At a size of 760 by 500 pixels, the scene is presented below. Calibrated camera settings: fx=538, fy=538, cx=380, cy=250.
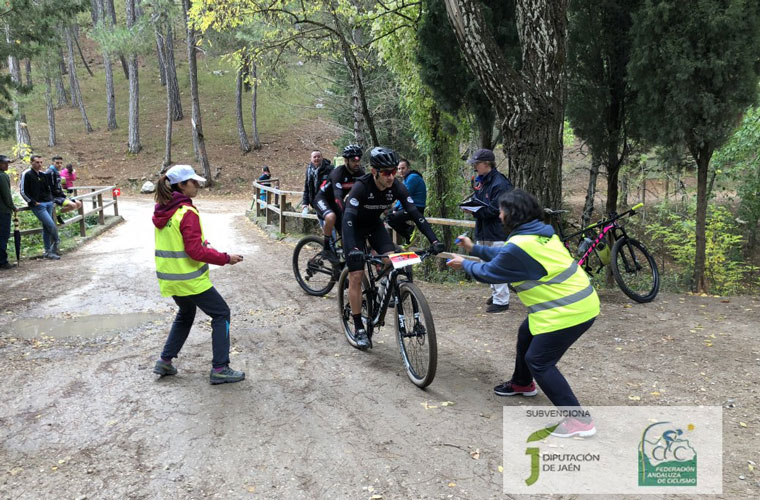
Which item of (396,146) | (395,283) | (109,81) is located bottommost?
(395,283)

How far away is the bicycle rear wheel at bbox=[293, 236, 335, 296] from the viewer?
7617 millimetres

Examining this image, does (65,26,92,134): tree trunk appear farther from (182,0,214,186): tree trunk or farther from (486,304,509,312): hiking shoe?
(486,304,509,312): hiking shoe

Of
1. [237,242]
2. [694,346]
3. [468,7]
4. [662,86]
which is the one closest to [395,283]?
[694,346]

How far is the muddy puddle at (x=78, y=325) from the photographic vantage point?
615 cm

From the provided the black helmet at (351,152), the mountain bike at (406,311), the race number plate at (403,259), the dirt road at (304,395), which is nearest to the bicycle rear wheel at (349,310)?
the mountain bike at (406,311)

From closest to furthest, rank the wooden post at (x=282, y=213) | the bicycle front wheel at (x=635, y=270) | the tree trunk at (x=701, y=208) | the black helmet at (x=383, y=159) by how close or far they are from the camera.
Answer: the black helmet at (x=383, y=159) → the bicycle front wheel at (x=635, y=270) → the tree trunk at (x=701, y=208) → the wooden post at (x=282, y=213)

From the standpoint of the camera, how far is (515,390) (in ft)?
13.8

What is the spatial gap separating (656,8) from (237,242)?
9454mm

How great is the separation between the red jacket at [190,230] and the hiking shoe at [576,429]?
9.04 feet

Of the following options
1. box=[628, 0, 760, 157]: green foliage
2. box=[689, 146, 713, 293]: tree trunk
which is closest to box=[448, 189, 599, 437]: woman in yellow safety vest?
box=[628, 0, 760, 157]: green foliage

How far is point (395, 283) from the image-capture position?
4.70 metres

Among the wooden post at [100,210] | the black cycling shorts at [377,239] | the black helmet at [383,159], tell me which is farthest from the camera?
the wooden post at [100,210]

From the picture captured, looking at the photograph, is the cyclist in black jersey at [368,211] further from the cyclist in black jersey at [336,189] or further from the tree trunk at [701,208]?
the tree trunk at [701,208]

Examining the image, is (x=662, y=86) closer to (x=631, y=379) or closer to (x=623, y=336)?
(x=623, y=336)
